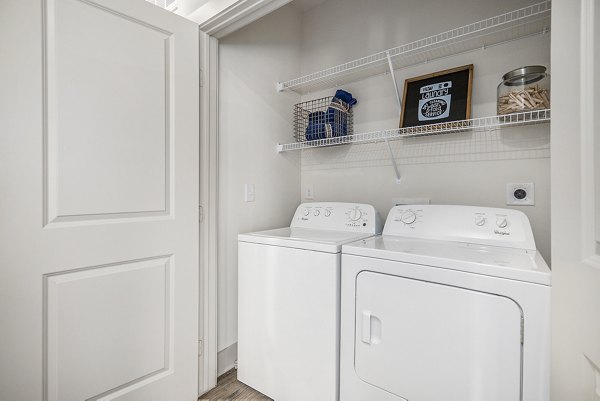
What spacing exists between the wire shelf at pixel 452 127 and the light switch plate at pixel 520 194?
1.03ft

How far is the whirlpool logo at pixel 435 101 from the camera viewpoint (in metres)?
1.70

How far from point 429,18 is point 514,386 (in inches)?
75.3

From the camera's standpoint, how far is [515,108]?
137 centimetres

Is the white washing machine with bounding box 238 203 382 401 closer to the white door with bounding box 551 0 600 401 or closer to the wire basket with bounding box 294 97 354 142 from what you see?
the wire basket with bounding box 294 97 354 142

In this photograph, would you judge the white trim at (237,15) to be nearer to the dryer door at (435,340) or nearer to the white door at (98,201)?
the white door at (98,201)

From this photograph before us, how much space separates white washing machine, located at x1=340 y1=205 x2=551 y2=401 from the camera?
38.0 inches

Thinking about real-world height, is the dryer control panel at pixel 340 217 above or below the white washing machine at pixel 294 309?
above

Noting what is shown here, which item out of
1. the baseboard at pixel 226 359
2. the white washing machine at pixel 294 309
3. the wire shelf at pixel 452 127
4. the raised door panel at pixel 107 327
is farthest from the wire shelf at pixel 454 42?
the baseboard at pixel 226 359

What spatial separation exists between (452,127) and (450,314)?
1024 millimetres

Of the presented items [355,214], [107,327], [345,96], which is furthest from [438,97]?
[107,327]

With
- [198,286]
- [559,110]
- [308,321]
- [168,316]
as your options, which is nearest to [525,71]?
[559,110]

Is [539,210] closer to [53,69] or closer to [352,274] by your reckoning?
[352,274]

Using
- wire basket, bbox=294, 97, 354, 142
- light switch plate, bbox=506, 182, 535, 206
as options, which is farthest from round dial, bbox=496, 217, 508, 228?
wire basket, bbox=294, 97, 354, 142

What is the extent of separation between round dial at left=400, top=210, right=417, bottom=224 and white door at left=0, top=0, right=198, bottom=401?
115cm
